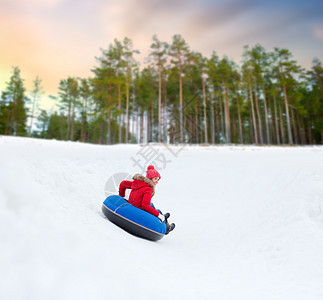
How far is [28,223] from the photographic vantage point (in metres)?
1.95

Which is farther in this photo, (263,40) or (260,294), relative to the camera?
(263,40)

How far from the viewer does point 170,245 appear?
3.97m

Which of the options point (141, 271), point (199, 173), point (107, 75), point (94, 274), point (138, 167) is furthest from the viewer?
point (107, 75)

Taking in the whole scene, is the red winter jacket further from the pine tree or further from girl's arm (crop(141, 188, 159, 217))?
the pine tree

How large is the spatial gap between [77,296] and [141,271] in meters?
0.85

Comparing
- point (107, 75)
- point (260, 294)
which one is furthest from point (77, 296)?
point (107, 75)

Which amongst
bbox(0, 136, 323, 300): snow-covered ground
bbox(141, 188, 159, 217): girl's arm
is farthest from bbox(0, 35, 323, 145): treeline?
bbox(141, 188, 159, 217): girl's arm

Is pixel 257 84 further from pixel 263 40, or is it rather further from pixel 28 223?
pixel 28 223

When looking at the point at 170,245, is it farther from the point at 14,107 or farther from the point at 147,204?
the point at 14,107

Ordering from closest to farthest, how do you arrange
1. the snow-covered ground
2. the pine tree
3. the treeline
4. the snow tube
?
the snow-covered ground < the snow tube < the treeline < the pine tree

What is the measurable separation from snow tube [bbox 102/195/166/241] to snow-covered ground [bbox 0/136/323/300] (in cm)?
22

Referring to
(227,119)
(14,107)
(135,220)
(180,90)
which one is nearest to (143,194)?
(135,220)

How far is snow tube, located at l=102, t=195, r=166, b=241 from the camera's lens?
141 inches

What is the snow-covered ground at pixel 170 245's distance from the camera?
5.46 ft
